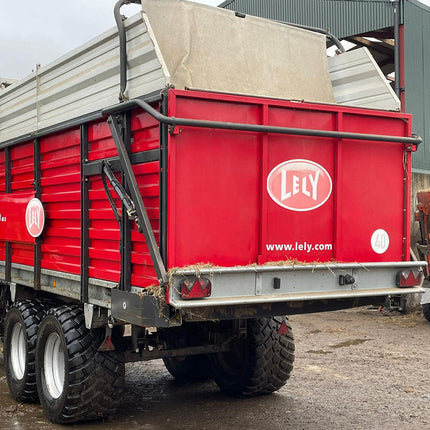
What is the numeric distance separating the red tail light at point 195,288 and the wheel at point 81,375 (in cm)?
139

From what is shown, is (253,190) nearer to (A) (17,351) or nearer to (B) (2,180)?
(A) (17,351)

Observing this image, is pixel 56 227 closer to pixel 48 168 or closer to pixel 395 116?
pixel 48 168

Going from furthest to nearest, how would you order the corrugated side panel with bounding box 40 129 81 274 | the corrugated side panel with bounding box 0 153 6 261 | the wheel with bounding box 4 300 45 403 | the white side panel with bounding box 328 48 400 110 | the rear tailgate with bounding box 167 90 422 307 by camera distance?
the corrugated side panel with bounding box 0 153 6 261 < the wheel with bounding box 4 300 45 403 < the corrugated side panel with bounding box 40 129 81 274 < the white side panel with bounding box 328 48 400 110 < the rear tailgate with bounding box 167 90 422 307

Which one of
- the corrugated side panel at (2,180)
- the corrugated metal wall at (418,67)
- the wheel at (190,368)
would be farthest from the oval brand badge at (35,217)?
the corrugated metal wall at (418,67)

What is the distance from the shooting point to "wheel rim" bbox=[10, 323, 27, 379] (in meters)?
6.32

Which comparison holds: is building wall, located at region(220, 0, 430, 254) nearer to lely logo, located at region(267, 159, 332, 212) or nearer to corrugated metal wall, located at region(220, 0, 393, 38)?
corrugated metal wall, located at region(220, 0, 393, 38)

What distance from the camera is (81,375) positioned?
17.1ft

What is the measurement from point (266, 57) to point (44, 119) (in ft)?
7.26

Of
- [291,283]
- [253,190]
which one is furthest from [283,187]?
[291,283]

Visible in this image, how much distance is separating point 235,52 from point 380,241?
76.6 inches

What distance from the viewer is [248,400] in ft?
20.7

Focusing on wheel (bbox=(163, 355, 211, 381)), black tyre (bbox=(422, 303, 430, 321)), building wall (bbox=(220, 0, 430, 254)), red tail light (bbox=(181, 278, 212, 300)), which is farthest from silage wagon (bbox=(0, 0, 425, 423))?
building wall (bbox=(220, 0, 430, 254))

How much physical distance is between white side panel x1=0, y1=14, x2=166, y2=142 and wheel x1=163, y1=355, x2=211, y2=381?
2.80m

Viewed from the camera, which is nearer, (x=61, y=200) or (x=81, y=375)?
(x=81, y=375)
